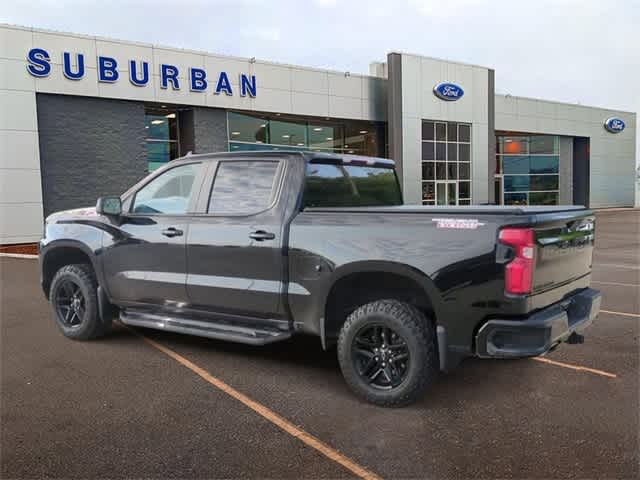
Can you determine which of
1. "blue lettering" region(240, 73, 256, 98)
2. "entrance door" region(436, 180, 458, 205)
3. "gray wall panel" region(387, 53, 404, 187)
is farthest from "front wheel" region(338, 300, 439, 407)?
"entrance door" region(436, 180, 458, 205)

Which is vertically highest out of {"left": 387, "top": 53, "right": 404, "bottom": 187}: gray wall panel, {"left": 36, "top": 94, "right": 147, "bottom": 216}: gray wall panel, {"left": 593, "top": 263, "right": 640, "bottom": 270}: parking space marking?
{"left": 387, "top": 53, "right": 404, "bottom": 187}: gray wall panel

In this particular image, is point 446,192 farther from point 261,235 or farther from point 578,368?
point 261,235

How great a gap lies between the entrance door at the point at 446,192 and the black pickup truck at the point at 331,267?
2428 cm

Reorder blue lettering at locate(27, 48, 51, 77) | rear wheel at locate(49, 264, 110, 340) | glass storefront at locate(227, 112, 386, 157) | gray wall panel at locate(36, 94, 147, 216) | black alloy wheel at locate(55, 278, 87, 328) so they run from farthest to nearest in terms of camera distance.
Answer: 1. glass storefront at locate(227, 112, 386, 157)
2. gray wall panel at locate(36, 94, 147, 216)
3. blue lettering at locate(27, 48, 51, 77)
4. black alloy wheel at locate(55, 278, 87, 328)
5. rear wheel at locate(49, 264, 110, 340)

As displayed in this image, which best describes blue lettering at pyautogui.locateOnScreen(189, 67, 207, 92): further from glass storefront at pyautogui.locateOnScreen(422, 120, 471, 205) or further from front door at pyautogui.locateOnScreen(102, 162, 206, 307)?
front door at pyautogui.locateOnScreen(102, 162, 206, 307)

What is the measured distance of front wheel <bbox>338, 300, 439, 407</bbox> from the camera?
3875mm

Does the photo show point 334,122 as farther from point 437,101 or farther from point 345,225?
point 345,225

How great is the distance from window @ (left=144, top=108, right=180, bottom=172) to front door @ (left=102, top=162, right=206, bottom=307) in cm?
1721

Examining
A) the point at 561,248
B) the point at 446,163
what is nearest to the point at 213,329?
the point at 561,248

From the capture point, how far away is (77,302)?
5.97 meters

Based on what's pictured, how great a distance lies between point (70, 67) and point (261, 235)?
57.2 ft

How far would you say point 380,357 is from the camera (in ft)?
13.4

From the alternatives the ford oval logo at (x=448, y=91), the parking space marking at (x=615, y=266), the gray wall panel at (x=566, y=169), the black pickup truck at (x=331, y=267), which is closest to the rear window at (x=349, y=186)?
the black pickup truck at (x=331, y=267)

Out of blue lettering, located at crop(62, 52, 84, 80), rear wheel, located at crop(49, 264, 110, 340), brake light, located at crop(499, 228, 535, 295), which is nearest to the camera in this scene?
brake light, located at crop(499, 228, 535, 295)
